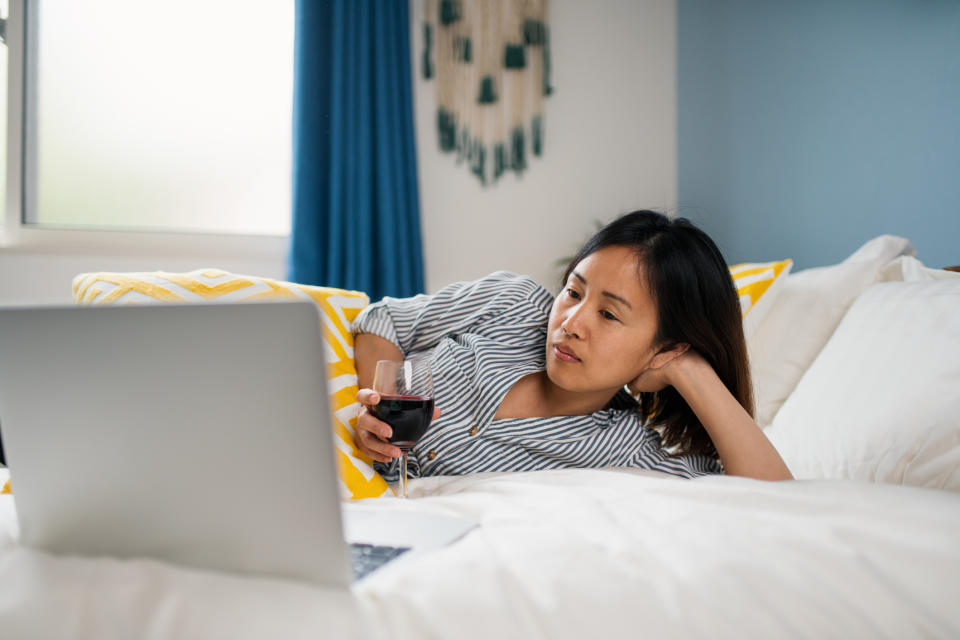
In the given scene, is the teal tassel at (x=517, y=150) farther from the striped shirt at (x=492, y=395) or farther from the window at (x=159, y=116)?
the striped shirt at (x=492, y=395)

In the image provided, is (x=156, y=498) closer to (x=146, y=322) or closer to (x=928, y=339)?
(x=146, y=322)

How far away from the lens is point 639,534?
0.67 meters

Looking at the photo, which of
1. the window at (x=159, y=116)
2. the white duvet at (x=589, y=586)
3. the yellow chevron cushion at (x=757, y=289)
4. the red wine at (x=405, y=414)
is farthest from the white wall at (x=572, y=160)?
the white duvet at (x=589, y=586)

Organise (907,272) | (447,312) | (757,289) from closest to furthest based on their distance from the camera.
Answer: (447,312) < (907,272) < (757,289)

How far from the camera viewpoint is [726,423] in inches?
48.1

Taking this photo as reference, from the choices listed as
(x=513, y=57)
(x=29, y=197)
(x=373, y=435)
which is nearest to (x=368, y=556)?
(x=373, y=435)

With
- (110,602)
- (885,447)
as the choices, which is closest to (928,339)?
(885,447)

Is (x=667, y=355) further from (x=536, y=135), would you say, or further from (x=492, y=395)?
(x=536, y=135)

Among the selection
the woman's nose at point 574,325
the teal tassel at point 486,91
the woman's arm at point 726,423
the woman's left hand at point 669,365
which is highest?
the teal tassel at point 486,91

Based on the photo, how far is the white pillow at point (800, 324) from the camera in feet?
5.23

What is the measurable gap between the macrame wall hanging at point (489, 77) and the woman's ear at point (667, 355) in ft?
6.14

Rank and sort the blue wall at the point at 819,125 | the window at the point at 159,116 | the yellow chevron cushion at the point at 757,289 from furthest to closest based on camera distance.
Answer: the window at the point at 159,116, the blue wall at the point at 819,125, the yellow chevron cushion at the point at 757,289

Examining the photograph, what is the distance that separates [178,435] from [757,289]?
1.48 metres

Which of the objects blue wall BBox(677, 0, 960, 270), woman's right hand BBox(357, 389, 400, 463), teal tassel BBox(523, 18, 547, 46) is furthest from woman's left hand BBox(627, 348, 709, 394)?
teal tassel BBox(523, 18, 547, 46)
